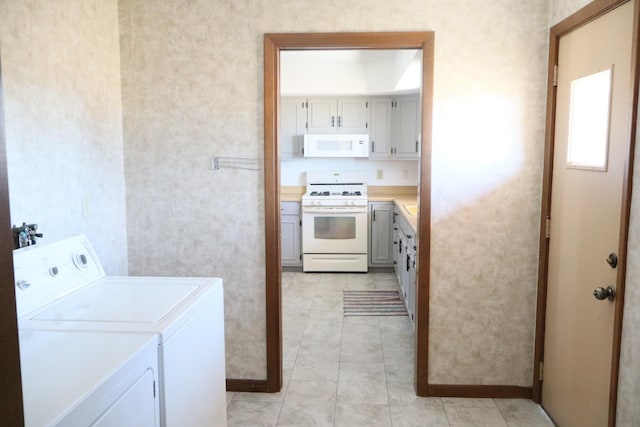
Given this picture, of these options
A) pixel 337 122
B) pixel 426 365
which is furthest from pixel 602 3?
pixel 337 122

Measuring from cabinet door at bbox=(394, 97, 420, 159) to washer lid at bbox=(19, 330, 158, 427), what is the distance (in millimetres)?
5169

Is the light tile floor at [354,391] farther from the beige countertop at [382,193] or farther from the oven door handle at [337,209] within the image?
the beige countertop at [382,193]

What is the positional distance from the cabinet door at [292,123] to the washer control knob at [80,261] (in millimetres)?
4321

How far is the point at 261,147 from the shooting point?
10.4 ft

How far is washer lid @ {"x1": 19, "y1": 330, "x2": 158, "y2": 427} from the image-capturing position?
1.31m

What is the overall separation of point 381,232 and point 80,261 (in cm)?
437

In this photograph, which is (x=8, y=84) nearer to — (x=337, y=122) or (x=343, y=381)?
(x=343, y=381)

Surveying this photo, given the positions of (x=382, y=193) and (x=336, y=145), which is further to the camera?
(x=382, y=193)

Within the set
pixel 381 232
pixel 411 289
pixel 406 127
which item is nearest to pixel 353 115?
pixel 406 127

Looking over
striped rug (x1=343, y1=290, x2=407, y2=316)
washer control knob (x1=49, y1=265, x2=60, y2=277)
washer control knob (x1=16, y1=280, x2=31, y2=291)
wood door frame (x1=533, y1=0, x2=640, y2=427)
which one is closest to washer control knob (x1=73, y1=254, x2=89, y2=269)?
washer control knob (x1=49, y1=265, x2=60, y2=277)

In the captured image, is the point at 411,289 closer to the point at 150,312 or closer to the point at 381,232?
the point at 381,232

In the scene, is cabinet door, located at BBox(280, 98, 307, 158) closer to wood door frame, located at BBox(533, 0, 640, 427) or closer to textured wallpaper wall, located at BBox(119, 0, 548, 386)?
textured wallpaper wall, located at BBox(119, 0, 548, 386)

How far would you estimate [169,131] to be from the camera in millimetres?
3230

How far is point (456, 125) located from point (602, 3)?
96 cm
